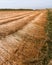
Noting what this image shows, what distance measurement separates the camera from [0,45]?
1155 centimetres

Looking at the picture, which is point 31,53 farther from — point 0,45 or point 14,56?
point 0,45

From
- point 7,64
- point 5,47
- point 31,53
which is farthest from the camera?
point 5,47

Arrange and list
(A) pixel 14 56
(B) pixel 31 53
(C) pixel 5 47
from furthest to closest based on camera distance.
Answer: (C) pixel 5 47 < (B) pixel 31 53 < (A) pixel 14 56

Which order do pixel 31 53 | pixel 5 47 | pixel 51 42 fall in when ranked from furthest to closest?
1. pixel 51 42
2. pixel 5 47
3. pixel 31 53

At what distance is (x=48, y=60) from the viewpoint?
9.65 m

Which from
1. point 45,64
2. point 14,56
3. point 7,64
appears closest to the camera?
point 7,64

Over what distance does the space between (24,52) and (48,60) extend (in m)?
1.25

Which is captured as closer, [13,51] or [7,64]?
[7,64]

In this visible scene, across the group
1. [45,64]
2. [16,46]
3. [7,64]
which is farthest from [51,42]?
[7,64]

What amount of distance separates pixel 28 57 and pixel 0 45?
212 cm

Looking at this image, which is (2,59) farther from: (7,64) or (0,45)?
(0,45)

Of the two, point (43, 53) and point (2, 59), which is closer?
point (2, 59)

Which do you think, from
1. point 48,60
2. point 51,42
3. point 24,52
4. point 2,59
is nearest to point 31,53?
point 24,52

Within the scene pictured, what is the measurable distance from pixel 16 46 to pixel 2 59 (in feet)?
8.26
